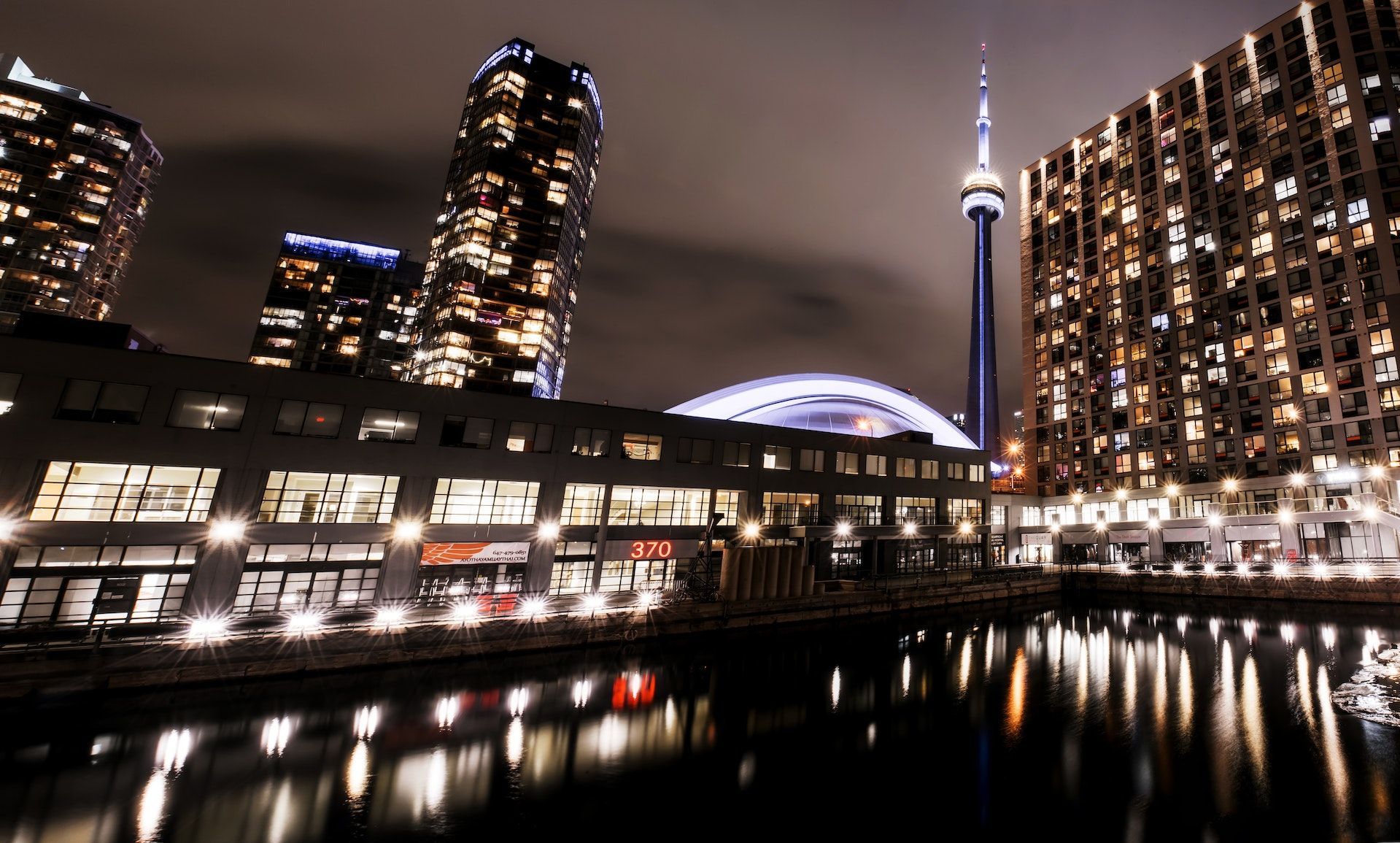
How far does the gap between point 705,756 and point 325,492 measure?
22.9m

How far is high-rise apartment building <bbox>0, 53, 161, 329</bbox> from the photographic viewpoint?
307ft

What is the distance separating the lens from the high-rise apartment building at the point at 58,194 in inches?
3686

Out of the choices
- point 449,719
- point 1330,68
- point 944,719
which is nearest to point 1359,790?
point 944,719

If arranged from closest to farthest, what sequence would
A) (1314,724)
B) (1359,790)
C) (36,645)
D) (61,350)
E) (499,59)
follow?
(1359,790) < (36,645) < (1314,724) < (61,350) < (499,59)

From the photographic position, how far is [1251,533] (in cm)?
5778

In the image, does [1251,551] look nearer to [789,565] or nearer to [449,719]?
[789,565]

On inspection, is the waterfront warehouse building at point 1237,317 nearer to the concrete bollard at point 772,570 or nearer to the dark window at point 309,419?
the concrete bollard at point 772,570

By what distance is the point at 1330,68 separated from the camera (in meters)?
63.8

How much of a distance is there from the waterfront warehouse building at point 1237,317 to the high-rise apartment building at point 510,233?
91.4m

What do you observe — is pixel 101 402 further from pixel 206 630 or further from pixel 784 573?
pixel 784 573

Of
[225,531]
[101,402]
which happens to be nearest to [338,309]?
[101,402]

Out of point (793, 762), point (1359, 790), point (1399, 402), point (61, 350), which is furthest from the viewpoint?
point (1399, 402)

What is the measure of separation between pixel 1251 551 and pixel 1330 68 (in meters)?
57.9

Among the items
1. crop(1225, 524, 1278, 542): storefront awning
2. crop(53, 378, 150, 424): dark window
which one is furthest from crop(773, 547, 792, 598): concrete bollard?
crop(1225, 524, 1278, 542): storefront awning
